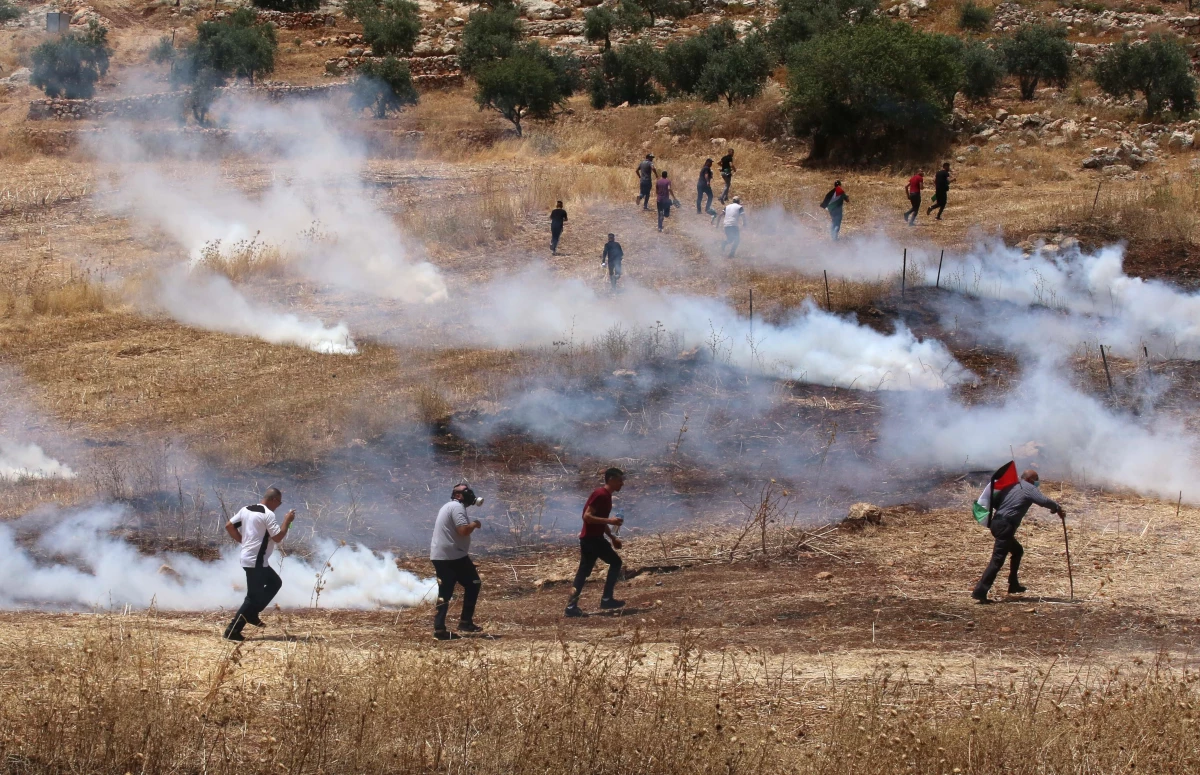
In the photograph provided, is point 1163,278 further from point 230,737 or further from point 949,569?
point 230,737

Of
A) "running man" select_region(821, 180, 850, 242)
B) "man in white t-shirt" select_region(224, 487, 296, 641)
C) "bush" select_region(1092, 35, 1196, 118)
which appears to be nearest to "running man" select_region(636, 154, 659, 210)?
"running man" select_region(821, 180, 850, 242)

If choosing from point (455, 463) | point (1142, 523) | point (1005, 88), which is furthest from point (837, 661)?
point (1005, 88)

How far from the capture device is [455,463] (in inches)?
523

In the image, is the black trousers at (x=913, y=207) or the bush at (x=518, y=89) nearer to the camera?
the black trousers at (x=913, y=207)

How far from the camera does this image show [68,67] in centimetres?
3897

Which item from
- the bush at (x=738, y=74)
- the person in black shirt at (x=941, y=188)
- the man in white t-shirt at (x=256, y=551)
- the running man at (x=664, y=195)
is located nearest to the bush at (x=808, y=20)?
the bush at (x=738, y=74)

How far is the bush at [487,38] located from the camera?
40906 millimetres

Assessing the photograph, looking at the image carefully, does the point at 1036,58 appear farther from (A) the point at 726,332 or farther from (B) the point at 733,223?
(A) the point at 726,332

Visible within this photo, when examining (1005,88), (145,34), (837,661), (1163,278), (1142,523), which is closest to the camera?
(837,661)

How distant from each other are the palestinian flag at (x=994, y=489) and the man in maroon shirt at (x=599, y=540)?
294 centimetres

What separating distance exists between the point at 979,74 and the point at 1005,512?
2669 cm

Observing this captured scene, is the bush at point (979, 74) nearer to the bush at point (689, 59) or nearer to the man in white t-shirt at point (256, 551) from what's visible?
the bush at point (689, 59)

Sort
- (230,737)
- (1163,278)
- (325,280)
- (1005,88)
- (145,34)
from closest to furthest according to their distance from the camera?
(230,737), (1163,278), (325,280), (1005,88), (145,34)

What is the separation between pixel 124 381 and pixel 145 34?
3508 cm
